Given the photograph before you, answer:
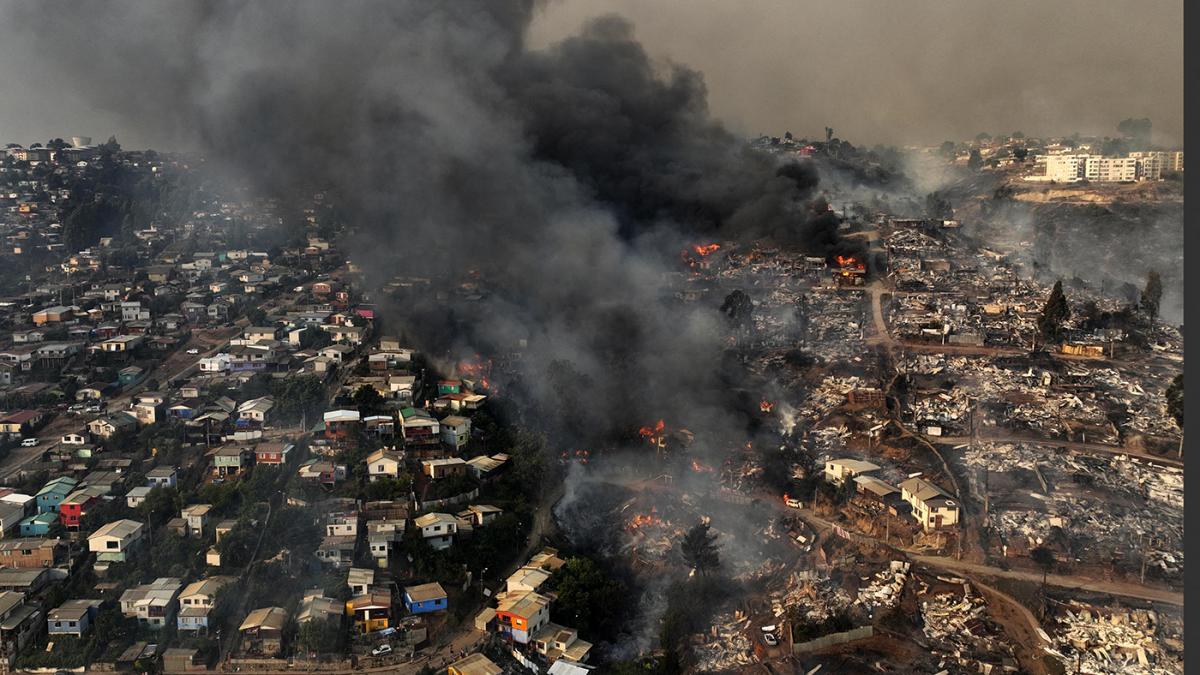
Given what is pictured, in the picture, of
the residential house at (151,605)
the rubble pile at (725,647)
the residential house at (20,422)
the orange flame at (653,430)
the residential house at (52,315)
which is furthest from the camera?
the residential house at (52,315)

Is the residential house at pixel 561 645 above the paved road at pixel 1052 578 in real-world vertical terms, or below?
below

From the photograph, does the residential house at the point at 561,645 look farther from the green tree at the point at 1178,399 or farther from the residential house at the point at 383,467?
the green tree at the point at 1178,399

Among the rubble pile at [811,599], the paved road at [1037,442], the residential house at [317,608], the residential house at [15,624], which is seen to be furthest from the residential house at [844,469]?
the residential house at [15,624]

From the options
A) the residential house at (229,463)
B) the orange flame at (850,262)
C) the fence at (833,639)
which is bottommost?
the fence at (833,639)

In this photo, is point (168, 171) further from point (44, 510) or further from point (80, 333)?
point (44, 510)

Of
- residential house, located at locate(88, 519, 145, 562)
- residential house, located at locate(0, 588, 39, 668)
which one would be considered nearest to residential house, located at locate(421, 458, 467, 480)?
residential house, located at locate(88, 519, 145, 562)

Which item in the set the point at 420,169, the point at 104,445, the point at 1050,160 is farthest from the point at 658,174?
the point at 104,445
